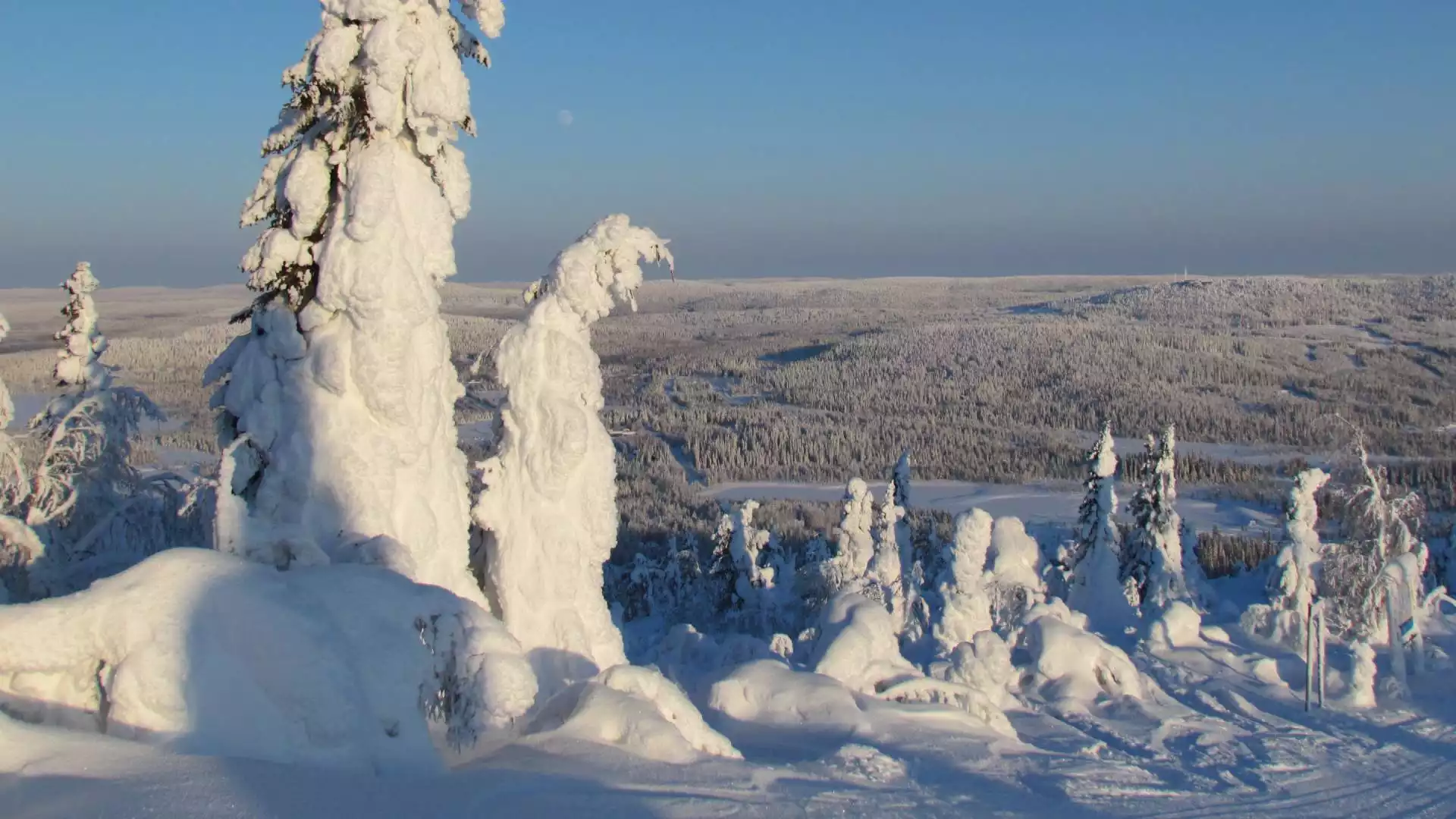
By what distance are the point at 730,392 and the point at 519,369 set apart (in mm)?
148460

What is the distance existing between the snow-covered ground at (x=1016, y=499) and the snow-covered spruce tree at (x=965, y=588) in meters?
55.8

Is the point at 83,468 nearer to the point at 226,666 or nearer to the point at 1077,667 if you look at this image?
the point at 226,666

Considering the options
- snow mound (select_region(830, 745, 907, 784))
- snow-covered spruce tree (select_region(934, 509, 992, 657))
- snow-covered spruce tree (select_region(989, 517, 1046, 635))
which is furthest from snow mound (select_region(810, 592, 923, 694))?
snow-covered spruce tree (select_region(989, 517, 1046, 635))

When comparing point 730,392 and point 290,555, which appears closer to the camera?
point 290,555

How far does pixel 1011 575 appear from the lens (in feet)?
87.8

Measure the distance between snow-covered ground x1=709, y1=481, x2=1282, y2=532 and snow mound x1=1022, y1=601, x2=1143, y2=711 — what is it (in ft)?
192

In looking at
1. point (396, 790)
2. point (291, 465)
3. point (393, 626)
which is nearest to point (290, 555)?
point (291, 465)

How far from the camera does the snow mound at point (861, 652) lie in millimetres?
16078

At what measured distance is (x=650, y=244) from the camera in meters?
13.1

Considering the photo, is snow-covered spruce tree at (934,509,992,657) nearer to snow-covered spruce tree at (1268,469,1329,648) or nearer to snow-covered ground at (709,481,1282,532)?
snow-covered spruce tree at (1268,469,1329,648)

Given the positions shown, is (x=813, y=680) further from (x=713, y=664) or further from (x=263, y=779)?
(x=263, y=779)

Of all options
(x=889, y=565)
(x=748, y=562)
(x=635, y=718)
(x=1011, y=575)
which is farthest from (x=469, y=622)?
(x=748, y=562)

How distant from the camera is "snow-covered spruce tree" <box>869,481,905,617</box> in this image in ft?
94.6

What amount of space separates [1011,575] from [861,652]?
37.2 feet
